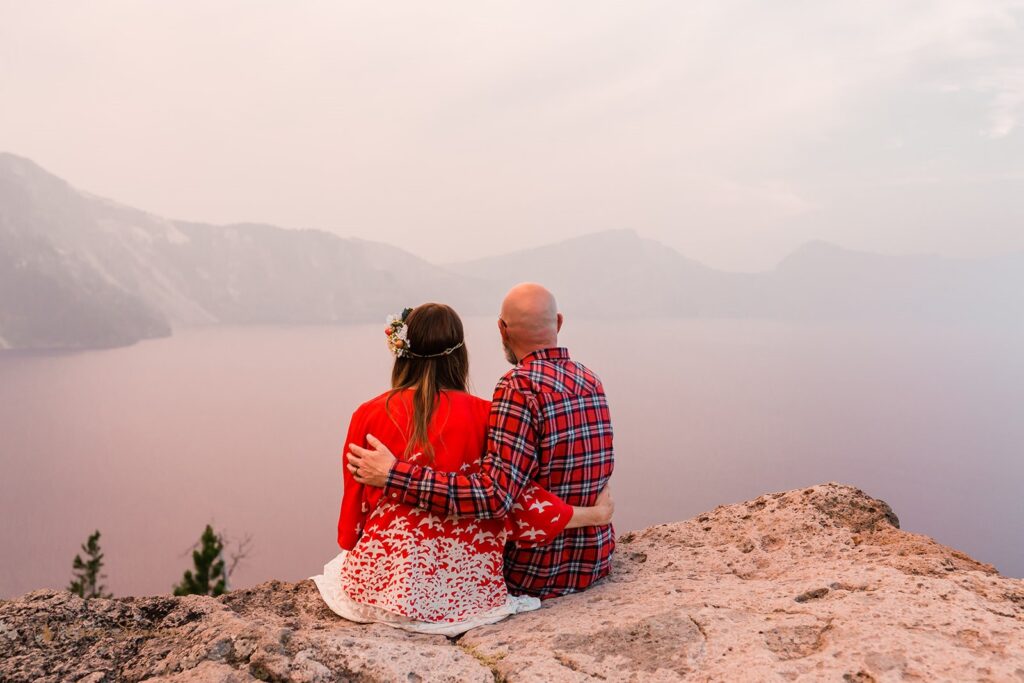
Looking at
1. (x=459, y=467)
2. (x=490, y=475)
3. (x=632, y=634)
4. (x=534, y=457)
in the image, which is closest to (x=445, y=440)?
(x=459, y=467)

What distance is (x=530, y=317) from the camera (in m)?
3.08

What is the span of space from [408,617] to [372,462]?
0.66 meters

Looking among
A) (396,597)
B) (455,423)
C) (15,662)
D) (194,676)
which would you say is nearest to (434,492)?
(455,423)

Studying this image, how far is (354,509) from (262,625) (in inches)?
24.5

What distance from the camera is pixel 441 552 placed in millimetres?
3047

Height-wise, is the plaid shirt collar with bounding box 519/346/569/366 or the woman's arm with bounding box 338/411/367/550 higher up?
the plaid shirt collar with bounding box 519/346/569/366

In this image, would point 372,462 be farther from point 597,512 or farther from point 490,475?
point 597,512

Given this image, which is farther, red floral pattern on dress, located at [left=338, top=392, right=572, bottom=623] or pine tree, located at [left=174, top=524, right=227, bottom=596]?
pine tree, located at [left=174, top=524, right=227, bottom=596]

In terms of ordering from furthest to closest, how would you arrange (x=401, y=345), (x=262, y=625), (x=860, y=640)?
(x=401, y=345) < (x=262, y=625) < (x=860, y=640)

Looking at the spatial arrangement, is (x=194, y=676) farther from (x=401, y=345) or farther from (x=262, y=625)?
(x=401, y=345)

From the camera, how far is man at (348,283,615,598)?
289cm

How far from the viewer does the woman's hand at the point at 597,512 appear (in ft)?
10.4

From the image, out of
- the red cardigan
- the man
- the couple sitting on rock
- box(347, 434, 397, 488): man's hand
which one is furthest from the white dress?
box(347, 434, 397, 488): man's hand

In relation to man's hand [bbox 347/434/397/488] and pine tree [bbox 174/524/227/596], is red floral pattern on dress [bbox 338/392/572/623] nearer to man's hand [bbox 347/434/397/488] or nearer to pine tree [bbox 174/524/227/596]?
man's hand [bbox 347/434/397/488]
